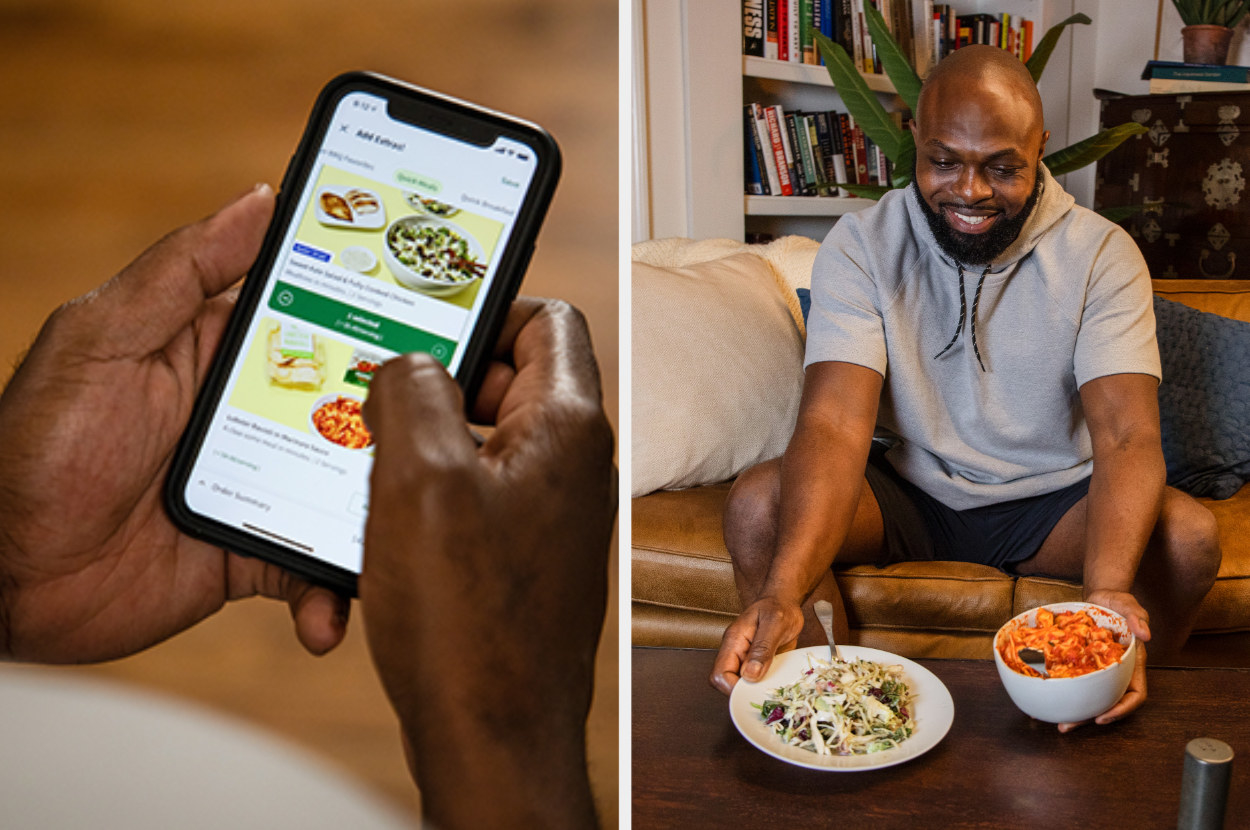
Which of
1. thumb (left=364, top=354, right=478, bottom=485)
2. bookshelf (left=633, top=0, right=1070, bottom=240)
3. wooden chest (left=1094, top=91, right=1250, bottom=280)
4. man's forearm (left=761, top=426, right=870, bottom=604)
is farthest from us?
wooden chest (left=1094, top=91, right=1250, bottom=280)

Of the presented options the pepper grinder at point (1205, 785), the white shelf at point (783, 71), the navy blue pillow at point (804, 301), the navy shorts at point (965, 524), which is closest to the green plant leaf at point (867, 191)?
the white shelf at point (783, 71)

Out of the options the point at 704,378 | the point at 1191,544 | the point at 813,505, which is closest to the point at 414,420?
the point at 813,505

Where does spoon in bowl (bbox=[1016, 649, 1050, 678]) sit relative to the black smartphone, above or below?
below

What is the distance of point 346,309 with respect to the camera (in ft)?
0.65

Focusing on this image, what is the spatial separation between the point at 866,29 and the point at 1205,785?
1.78m

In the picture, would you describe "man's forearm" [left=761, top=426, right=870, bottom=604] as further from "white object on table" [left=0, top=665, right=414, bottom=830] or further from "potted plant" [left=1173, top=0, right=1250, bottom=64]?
"potted plant" [left=1173, top=0, right=1250, bottom=64]

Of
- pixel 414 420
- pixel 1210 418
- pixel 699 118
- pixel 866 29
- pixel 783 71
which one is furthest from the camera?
pixel 866 29

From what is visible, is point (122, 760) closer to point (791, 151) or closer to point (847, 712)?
point (847, 712)

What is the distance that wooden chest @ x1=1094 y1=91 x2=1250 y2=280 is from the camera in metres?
1.89

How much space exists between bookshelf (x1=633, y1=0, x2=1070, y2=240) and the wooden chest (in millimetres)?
654

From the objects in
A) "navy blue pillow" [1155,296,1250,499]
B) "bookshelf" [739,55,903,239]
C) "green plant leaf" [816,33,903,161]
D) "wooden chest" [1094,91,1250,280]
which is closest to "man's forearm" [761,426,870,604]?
"navy blue pillow" [1155,296,1250,499]

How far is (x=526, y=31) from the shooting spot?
20 centimetres

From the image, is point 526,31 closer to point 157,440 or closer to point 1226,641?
point 157,440

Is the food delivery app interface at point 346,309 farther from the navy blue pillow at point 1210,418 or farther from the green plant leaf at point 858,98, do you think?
the green plant leaf at point 858,98
